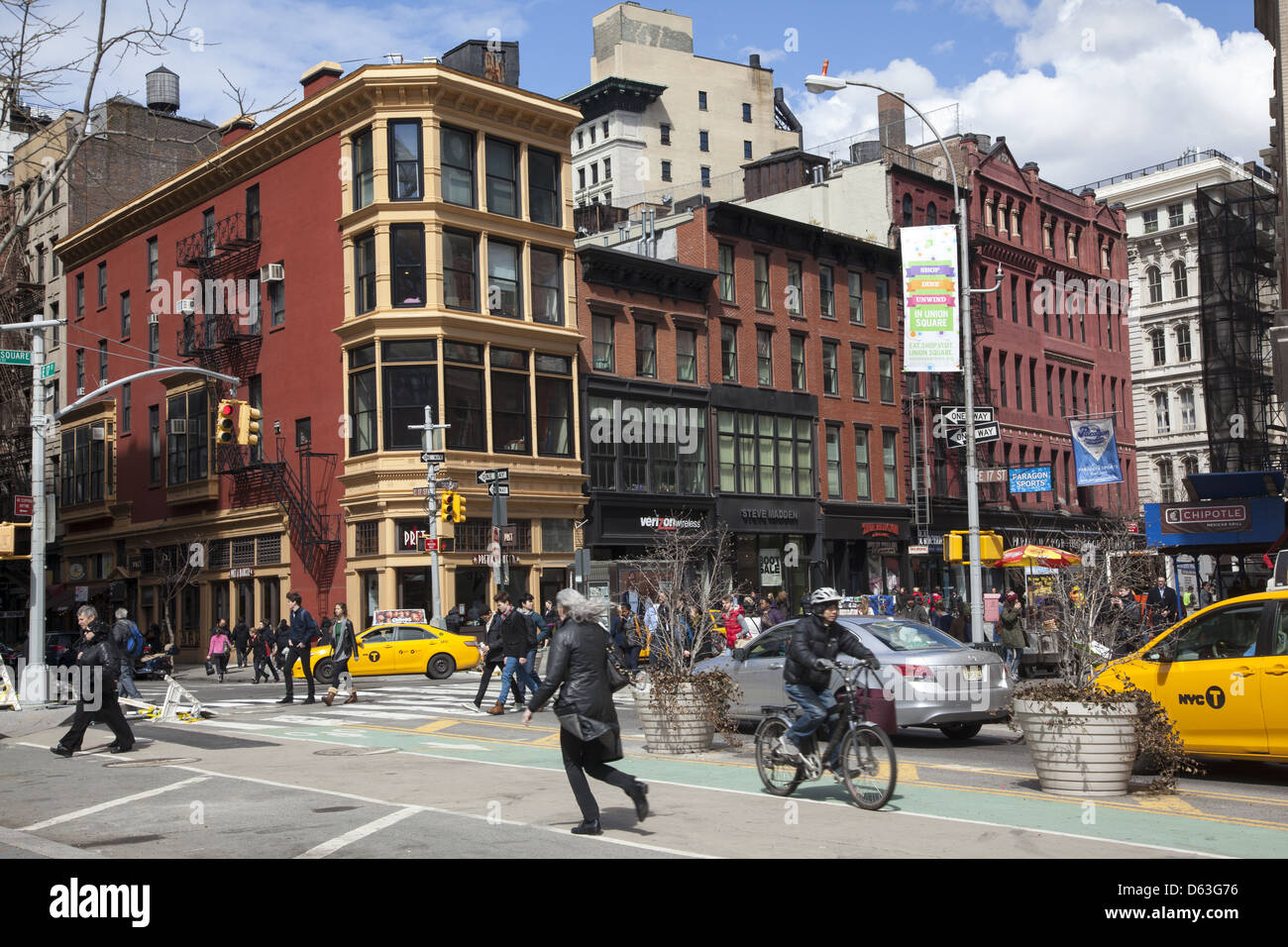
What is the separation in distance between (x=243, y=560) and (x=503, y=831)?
1421 inches

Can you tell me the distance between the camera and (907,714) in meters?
14.5

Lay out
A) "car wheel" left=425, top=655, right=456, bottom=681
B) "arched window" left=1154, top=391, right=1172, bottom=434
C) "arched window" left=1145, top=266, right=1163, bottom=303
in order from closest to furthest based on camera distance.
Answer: "car wheel" left=425, top=655, right=456, bottom=681 < "arched window" left=1154, top=391, right=1172, bottom=434 < "arched window" left=1145, top=266, right=1163, bottom=303

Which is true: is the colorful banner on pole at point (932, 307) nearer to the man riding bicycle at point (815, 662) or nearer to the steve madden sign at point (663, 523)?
the man riding bicycle at point (815, 662)

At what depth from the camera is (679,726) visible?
14266mm

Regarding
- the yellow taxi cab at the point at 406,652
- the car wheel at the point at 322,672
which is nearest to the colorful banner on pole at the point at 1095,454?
the yellow taxi cab at the point at 406,652

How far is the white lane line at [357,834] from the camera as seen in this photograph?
8.56 metres

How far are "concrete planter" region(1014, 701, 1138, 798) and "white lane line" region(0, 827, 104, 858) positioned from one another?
24.5ft

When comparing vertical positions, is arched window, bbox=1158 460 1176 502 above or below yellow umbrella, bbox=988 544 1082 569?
above

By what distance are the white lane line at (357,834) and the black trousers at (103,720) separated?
20.9ft

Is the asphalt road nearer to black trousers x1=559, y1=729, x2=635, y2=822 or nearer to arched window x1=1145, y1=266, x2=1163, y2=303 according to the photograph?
black trousers x1=559, y1=729, x2=635, y2=822

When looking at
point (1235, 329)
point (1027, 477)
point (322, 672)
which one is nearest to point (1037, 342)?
point (1235, 329)

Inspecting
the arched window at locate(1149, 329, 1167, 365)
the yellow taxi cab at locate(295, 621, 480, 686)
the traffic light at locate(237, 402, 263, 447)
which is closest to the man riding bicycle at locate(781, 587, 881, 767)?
the traffic light at locate(237, 402, 263, 447)

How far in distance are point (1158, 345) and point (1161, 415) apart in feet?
15.0

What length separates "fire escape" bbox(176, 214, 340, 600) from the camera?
39438 millimetres
